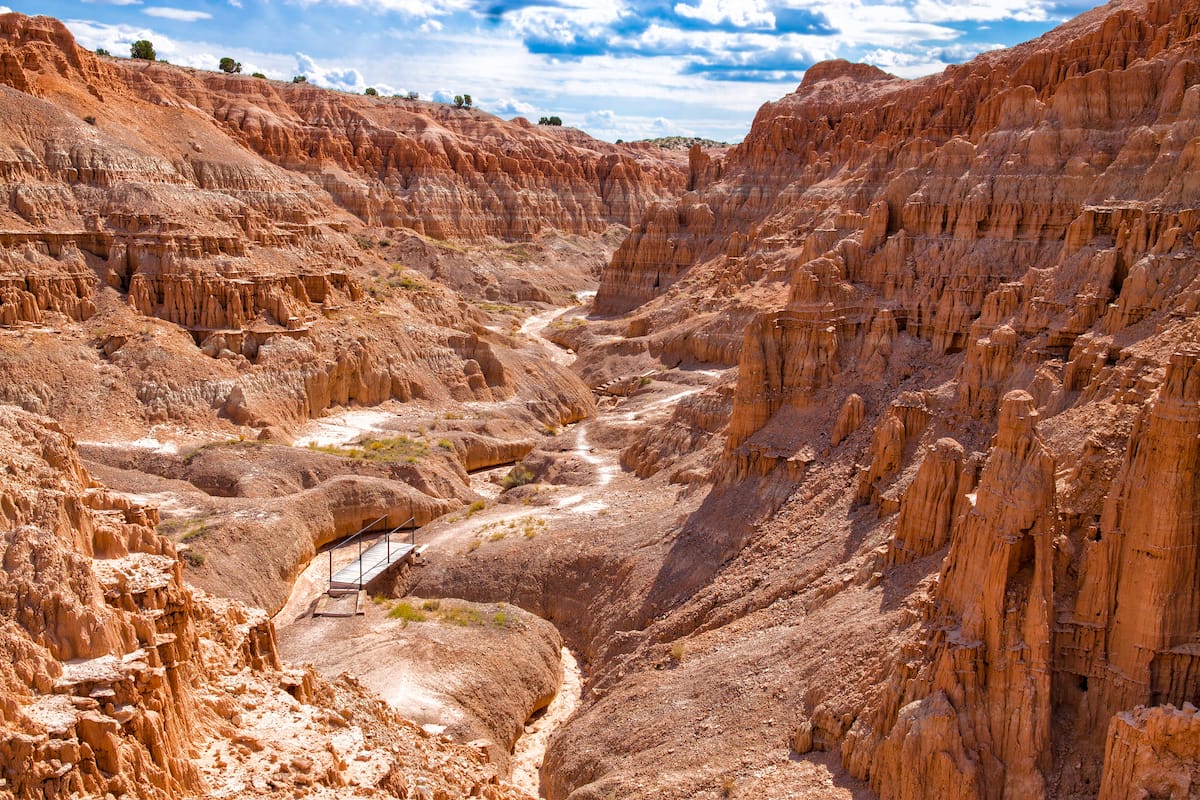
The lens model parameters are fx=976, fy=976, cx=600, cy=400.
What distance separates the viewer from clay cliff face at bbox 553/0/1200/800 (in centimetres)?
1741

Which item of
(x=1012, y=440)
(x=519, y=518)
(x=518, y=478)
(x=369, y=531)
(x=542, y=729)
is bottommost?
(x=542, y=729)

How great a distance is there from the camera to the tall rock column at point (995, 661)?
1789 centimetres

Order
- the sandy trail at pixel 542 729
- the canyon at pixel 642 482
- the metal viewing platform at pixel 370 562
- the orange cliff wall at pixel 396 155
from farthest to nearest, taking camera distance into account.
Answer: the orange cliff wall at pixel 396 155 < the metal viewing platform at pixel 370 562 < the sandy trail at pixel 542 729 < the canyon at pixel 642 482

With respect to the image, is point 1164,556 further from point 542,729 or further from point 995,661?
point 542,729

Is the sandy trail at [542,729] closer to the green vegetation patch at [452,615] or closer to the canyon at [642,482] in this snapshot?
the canyon at [642,482]

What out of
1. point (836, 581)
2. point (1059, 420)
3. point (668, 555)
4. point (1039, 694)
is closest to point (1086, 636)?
point (1039, 694)

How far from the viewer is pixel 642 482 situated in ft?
149

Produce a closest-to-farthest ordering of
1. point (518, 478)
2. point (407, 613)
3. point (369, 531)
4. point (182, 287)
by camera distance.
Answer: point (407, 613)
point (369, 531)
point (518, 478)
point (182, 287)

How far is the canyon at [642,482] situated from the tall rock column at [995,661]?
7 centimetres

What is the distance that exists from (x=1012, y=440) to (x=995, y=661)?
4273 mm

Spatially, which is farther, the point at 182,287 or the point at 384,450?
the point at 182,287

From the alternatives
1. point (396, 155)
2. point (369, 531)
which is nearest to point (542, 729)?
point (369, 531)

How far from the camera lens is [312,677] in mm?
20719

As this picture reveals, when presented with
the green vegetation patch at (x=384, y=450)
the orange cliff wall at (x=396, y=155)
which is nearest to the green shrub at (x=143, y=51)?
the orange cliff wall at (x=396, y=155)
